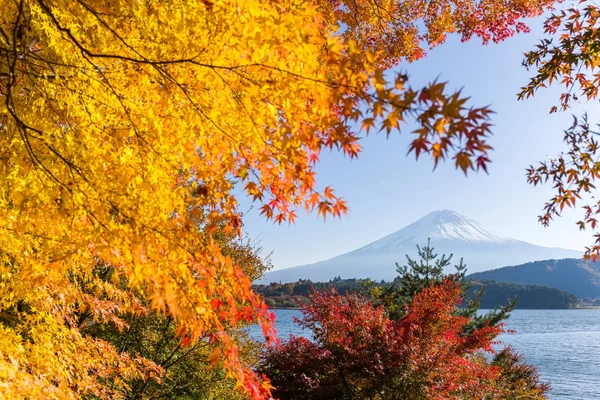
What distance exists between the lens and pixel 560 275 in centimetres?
12412

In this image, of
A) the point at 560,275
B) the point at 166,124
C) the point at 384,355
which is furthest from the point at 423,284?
the point at 560,275

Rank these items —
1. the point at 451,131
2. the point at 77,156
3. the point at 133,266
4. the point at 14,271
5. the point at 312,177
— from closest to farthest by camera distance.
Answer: the point at 451,131, the point at 133,266, the point at 312,177, the point at 77,156, the point at 14,271

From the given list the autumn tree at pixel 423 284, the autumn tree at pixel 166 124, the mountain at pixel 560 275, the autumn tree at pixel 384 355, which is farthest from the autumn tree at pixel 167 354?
the mountain at pixel 560 275

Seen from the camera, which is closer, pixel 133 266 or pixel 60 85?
pixel 133 266

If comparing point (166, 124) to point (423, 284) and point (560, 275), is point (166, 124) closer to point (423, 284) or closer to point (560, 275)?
point (423, 284)

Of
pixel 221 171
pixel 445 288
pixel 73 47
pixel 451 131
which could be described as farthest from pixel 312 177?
pixel 445 288

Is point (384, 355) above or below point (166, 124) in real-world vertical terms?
below

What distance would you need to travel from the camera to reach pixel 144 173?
2.55 m

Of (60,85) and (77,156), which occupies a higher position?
(60,85)

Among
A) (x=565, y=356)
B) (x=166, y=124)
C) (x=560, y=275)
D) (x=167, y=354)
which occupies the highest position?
(x=166, y=124)

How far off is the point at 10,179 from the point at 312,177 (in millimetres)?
1947

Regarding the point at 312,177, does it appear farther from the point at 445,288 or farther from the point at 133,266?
the point at 445,288

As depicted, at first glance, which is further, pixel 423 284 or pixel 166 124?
pixel 423 284

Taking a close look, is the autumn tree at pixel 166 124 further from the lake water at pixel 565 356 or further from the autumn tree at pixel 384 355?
the lake water at pixel 565 356
